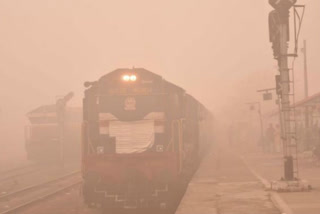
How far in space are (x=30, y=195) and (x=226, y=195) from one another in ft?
28.4

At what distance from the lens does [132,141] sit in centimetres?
Answer: 1337

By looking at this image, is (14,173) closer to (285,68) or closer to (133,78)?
(133,78)

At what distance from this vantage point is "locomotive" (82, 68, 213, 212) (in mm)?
13125

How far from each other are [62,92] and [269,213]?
421 ft

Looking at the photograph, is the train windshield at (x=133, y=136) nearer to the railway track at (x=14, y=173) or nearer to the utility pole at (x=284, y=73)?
the utility pole at (x=284, y=73)

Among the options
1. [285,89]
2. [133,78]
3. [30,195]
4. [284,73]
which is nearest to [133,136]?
[133,78]

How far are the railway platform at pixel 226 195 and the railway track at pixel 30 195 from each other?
5.20m

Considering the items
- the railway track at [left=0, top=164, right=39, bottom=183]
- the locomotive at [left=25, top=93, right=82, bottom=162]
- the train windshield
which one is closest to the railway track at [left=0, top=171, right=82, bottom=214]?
the railway track at [left=0, top=164, right=39, bottom=183]

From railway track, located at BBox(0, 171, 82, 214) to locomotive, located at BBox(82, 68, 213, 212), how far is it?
3480 millimetres

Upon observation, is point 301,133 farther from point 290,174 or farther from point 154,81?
point 154,81

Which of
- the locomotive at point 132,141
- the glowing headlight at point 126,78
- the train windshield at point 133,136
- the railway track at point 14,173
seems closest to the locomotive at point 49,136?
the railway track at point 14,173

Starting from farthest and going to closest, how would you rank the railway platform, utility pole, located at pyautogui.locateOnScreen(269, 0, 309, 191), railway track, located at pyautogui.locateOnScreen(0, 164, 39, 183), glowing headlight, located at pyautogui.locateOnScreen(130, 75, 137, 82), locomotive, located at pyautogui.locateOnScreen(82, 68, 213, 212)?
railway track, located at pyautogui.locateOnScreen(0, 164, 39, 183) → utility pole, located at pyautogui.locateOnScreen(269, 0, 309, 191) → glowing headlight, located at pyautogui.locateOnScreen(130, 75, 137, 82) → locomotive, located at pyautogui.locateOnScreen(82, 68, 213, 212) → the railway platform

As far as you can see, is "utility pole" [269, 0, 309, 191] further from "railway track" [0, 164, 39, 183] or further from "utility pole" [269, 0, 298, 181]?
"railway track" [0, 164, 39, 183]

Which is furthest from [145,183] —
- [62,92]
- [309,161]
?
[62,92]
